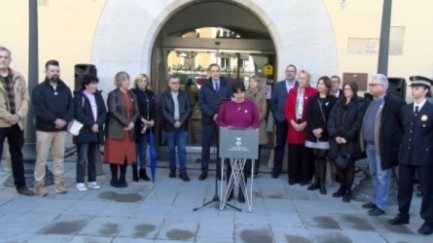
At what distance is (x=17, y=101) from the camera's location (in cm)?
673

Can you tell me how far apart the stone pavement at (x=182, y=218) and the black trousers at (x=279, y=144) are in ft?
3.16

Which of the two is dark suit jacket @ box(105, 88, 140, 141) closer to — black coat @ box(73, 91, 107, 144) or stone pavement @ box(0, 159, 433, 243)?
black coat @ box(73, 91, 107, 144)

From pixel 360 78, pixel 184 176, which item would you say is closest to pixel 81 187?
pixel 184 176

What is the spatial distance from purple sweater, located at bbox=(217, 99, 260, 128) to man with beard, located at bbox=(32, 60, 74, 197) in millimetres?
2254

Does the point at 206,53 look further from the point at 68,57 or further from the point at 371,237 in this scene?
the point at 371,237

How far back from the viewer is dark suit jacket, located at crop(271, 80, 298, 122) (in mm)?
8430

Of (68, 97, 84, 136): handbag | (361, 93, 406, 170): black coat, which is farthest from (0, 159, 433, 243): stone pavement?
(68, 97, 84, 136): handbag

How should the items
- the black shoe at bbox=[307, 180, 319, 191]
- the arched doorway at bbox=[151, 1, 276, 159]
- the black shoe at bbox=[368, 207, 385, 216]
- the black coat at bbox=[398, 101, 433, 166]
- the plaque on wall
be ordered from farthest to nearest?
the arched doorway at bbox=[151, 1, 276, 159]
the plaque on wall
the black shoe at bbox=[307, 180, 319, 191]
the black shoe at bbox=[368, 207, 385, 216]
the black coat at bbox=[398, 101, 433, 166]

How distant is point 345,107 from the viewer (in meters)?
7.17

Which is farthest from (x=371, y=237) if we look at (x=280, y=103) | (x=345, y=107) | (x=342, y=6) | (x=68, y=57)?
(x=68, y=57)

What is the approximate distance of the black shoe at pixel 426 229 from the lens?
18.9 feet

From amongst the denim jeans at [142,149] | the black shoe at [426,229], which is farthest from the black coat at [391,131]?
the denim jeans at [142,149]

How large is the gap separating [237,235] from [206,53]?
6220mm

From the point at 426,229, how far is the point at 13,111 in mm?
5626
